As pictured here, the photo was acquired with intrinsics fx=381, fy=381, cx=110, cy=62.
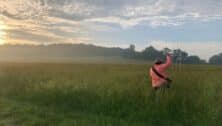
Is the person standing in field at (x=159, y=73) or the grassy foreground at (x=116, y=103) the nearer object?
the grassy foreground at (x=116, y=103)

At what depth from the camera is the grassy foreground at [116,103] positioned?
1062 cm

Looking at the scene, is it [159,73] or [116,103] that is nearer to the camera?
[159,73]

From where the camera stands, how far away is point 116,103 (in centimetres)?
1255

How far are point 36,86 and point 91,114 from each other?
467 cm

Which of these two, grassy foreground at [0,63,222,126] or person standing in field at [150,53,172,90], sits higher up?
person standing in field at [150,53,172,90]

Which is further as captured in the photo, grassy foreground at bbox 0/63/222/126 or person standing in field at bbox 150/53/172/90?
person standing in field at bbox 150/53/172/90

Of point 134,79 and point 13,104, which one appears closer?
point 13,104

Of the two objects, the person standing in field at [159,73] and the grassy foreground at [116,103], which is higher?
the person standing in field at [159,73]

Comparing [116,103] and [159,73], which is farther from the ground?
[159,73]

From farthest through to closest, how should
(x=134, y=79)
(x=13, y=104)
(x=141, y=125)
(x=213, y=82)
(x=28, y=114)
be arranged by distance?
(x=134, y=79)
(x=13, y=104)
(x=213, y=82)
(x=28, y=114)
(x=141, y=125)

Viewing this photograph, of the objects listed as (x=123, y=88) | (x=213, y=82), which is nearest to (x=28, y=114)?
(x=123, y=88)

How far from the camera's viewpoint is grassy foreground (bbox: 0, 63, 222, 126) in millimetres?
10625

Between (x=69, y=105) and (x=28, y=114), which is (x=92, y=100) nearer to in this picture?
(x=69, y=105)

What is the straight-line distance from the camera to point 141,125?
1012 centimetres
